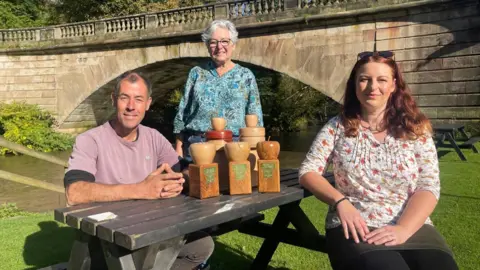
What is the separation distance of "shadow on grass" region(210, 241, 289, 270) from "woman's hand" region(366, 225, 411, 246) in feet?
4.50

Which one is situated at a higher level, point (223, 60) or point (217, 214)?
point (223, 60)

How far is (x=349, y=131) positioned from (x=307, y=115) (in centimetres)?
1718

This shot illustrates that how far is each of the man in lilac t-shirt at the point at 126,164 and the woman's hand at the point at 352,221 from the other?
633 mm

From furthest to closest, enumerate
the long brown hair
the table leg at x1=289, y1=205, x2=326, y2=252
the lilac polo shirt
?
the table leg at x1=289, y1=205, x2=326, y2=252 → the long brown hair → the lilac polo shirt

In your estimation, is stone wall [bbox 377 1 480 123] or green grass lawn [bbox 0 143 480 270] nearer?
green grass lawn [bbox 0 143 480 270]

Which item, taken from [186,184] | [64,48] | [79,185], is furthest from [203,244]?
[64,48]

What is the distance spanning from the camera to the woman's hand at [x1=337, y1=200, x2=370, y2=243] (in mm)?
1810

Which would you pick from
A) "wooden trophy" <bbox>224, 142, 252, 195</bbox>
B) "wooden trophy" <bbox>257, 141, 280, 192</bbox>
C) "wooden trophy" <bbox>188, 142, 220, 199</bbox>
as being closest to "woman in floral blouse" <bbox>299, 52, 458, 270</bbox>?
"wooden trophy" <bbox>257, 141, 280, 192</bbox>

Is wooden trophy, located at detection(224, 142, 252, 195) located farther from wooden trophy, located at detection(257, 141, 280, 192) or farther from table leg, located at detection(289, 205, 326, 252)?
table leg, located at detection(289, 205, 326, 252)

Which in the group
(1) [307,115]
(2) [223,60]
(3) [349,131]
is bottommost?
(1) [307,115]

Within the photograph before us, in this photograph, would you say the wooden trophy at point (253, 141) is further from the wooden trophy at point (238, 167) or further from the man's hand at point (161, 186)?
the man's hand at point (161, 186)

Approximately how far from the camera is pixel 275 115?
59.0 ft

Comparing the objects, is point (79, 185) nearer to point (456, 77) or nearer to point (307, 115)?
point (456, 77)

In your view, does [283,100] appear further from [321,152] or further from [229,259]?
[321,152]
